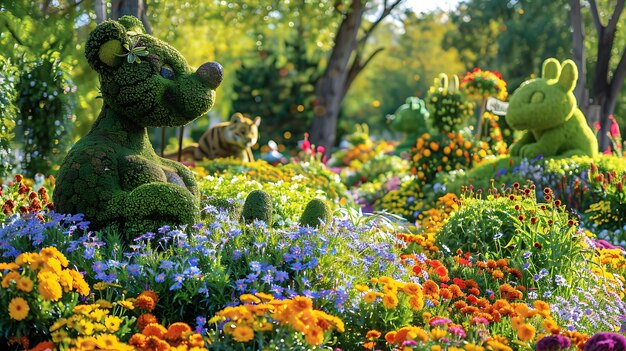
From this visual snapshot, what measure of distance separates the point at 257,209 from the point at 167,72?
3.59 ft

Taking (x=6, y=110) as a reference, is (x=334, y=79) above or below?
above

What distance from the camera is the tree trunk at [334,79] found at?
14.6 m

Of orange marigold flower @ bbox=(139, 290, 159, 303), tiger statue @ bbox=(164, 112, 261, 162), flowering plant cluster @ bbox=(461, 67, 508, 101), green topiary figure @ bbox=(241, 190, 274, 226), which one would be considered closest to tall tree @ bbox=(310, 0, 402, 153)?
flowering plant cluster @ bbox=(461, 67, 508, 101)

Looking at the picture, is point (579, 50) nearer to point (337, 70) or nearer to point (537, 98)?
point (537, 98)

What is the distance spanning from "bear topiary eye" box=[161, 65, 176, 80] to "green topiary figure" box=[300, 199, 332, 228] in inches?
51.2

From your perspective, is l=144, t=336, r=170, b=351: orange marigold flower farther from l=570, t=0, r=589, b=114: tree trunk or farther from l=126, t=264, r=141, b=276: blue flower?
l=570, t=0, r=589, b=114: tree trunk

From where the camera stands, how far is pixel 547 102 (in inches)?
338

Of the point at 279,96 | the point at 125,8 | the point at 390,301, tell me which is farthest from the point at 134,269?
the point at 279,96

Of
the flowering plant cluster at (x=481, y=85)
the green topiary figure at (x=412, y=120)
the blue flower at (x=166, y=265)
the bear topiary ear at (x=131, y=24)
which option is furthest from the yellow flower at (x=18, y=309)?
the green topiary figure at (x=412, y=120)

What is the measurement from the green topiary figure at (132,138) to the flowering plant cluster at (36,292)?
100 cm

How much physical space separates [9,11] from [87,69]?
1.57 metres

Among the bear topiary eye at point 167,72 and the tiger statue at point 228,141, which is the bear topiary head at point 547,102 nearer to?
the tiger statue at point 228,141

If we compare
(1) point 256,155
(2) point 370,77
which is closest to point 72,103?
(1) point 256,155

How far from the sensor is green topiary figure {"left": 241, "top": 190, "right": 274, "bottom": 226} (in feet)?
15.6
